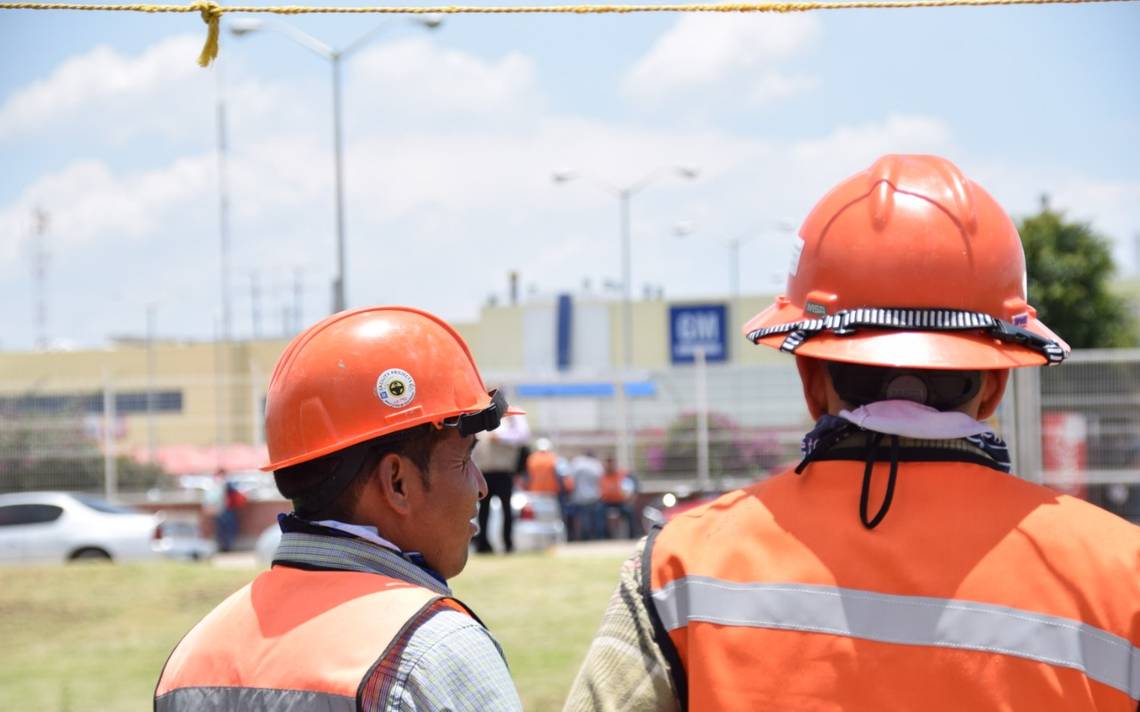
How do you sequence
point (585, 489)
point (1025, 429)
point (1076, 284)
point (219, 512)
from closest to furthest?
point (1025, 429)
point (585, 489)
point (219, 512)
point (1076, 284)

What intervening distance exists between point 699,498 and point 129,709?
40.2ft

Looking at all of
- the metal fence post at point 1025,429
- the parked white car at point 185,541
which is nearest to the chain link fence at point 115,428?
the parked white car at point 185,541

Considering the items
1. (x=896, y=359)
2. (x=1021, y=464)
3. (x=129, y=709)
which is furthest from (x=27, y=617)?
(x=896, y=359)

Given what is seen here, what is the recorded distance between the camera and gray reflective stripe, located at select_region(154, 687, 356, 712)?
6.73 feet

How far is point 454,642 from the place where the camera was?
2.10m

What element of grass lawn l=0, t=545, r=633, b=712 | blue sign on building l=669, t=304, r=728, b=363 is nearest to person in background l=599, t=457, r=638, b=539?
grass lawn l=0, t=545, r=633, b=712

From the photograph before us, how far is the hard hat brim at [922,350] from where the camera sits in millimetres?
2145

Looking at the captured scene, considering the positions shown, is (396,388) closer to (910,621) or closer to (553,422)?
(910,621)

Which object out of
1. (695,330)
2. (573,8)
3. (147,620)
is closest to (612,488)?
(147,620)

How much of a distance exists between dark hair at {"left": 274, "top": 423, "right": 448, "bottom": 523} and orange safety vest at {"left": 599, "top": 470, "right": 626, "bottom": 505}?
→ 18921 mm

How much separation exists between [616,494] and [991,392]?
19.5m

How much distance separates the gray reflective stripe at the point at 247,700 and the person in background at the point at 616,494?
62.7 feet

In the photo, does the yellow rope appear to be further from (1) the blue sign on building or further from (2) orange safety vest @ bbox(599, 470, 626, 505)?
(1) the blue sign on building

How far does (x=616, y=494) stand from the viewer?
70.9ft
